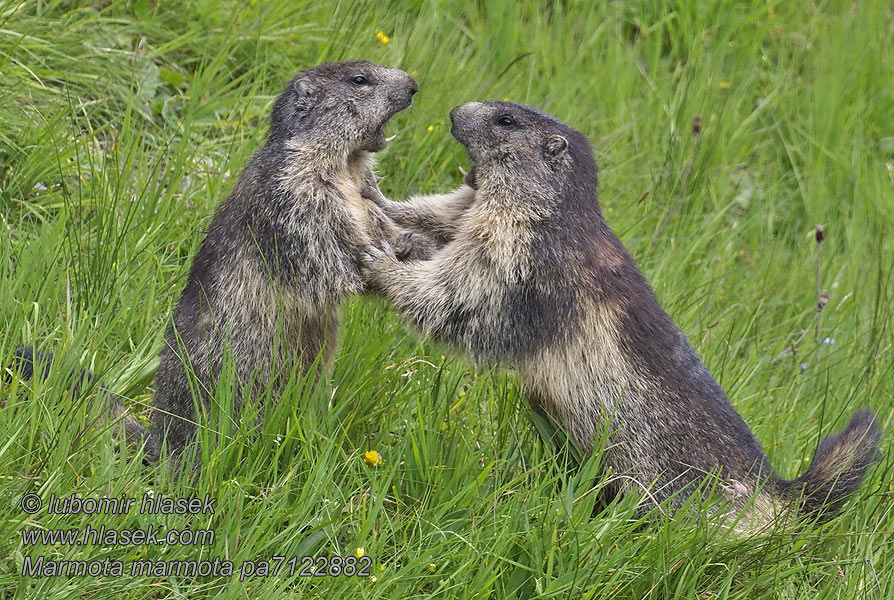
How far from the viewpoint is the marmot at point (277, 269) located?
4.88 m

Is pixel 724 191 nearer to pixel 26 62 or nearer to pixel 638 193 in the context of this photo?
pixel 638 193

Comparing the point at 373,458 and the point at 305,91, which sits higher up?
the point at 305,91

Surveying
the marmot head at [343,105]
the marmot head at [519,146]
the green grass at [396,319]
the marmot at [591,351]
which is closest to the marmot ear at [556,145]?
the marmot head at [519,146]

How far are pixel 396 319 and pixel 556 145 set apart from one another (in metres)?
1.36

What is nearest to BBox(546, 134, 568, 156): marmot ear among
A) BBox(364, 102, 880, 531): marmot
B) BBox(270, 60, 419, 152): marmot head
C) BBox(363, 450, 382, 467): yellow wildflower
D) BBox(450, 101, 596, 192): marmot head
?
BBox(450, 101, 596, 192): marmot head

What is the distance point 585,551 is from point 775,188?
17.3 ft

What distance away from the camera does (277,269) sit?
4828mm

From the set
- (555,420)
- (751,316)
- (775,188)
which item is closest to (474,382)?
(555,420)

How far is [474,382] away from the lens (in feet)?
18.7

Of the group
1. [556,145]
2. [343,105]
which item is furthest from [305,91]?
[556,145]

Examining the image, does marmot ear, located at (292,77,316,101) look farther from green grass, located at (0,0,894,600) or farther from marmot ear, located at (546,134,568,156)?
marmot ear, located at (546,134,568,156)

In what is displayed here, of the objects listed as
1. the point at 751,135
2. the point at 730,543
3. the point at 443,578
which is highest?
the point at 751,135

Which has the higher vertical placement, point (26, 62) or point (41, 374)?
point (26, 62)

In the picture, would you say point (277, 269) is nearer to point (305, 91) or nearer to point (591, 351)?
point (305, 91)
